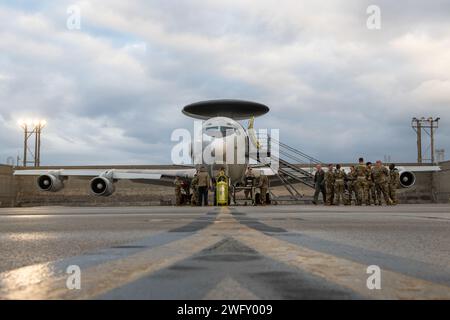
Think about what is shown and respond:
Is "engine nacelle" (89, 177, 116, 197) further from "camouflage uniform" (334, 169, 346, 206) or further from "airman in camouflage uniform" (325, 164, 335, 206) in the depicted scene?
"camouflage uniform" (334, 169, 346, 206)

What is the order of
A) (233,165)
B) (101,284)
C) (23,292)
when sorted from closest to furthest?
(23,292) → (101,284) → (233,165)

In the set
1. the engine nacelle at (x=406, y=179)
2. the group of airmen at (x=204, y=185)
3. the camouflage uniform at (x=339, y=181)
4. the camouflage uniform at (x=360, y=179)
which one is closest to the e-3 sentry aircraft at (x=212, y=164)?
the group of airmen at (x=204, y=185)

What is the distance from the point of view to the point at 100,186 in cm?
2245

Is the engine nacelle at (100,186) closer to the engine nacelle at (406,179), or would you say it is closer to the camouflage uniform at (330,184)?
the camouflage uniform at (330,184)

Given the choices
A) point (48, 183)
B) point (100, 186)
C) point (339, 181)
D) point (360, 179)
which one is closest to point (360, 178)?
point (360, 179)

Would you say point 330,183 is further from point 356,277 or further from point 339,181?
point 356,277

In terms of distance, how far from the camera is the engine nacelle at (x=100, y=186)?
73.2 feet

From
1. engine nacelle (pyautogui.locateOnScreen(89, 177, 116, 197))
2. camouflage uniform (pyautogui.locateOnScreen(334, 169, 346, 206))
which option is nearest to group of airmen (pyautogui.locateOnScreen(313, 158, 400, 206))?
camouflage uniform (pyautogui.locateOnScreen(334, 169, 346, 206))

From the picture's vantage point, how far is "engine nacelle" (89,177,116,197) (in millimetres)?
22297
